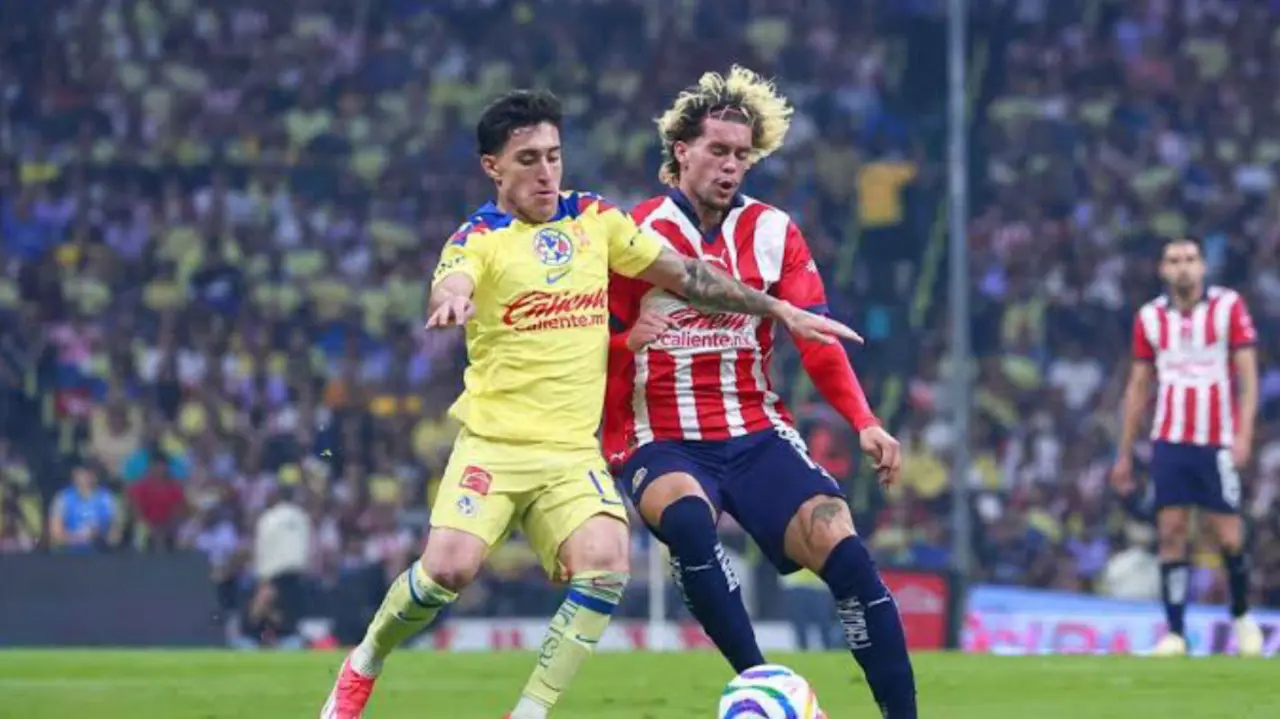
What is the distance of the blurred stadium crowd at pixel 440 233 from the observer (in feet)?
70.1

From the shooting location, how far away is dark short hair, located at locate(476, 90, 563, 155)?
27.0 feet

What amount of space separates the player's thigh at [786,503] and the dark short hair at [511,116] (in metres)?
1.30

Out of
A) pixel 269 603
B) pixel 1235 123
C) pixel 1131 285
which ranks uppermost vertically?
pixel 1235 123

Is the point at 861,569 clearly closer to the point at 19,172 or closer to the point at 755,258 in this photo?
the point at 755,258

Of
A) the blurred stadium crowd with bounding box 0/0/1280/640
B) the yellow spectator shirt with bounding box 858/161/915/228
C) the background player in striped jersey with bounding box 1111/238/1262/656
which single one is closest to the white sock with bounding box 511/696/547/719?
the background player in striped jersey with bounding box 1111/238/1262/656

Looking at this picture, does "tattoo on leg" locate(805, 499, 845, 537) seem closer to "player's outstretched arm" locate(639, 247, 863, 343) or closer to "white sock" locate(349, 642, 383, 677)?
"player's outstretched arm" locate(639, 247, 863, 343)

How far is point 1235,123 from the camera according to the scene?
27641 mm

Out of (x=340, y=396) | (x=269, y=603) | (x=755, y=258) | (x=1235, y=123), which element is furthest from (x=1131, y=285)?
(x=755, y=258)

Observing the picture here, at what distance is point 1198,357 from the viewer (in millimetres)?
14508

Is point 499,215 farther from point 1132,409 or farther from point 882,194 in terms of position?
point 882,194

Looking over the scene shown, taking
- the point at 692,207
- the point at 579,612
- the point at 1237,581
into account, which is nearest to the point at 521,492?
the point at 579,612

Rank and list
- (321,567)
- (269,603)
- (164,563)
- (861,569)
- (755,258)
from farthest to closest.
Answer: (321,567) < (269,603) < (164,563) < (755,258) < (861,569)

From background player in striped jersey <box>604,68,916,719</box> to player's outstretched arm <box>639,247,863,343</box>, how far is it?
3.6 inches

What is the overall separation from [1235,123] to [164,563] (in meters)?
14.5
